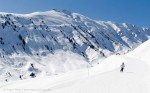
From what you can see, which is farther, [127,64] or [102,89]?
[127,64]

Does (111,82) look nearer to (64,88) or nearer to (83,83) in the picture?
(83,83)

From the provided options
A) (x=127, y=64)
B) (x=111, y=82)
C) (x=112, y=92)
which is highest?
(x=127, y=64)

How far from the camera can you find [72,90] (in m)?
32.1

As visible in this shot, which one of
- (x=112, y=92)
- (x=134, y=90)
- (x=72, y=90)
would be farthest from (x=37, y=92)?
(x=134, y=90)

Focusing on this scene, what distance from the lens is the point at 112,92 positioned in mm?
29719

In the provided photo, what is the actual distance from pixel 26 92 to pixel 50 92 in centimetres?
474

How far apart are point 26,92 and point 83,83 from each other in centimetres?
681

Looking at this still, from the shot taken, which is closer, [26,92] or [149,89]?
[149,89]

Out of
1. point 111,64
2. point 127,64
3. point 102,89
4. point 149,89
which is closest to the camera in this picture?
point 149,89

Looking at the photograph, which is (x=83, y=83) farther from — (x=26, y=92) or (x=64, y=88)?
(x=26, y=92)

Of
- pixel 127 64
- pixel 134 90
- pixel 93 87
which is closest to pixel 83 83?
pixel 93 87

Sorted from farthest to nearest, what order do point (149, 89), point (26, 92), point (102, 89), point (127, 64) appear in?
point (127, 64) < point (26, 92) < point (102, 89) < point (149, 89)

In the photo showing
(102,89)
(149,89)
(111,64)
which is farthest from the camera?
(111,64)

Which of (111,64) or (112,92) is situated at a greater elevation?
(111,64)
